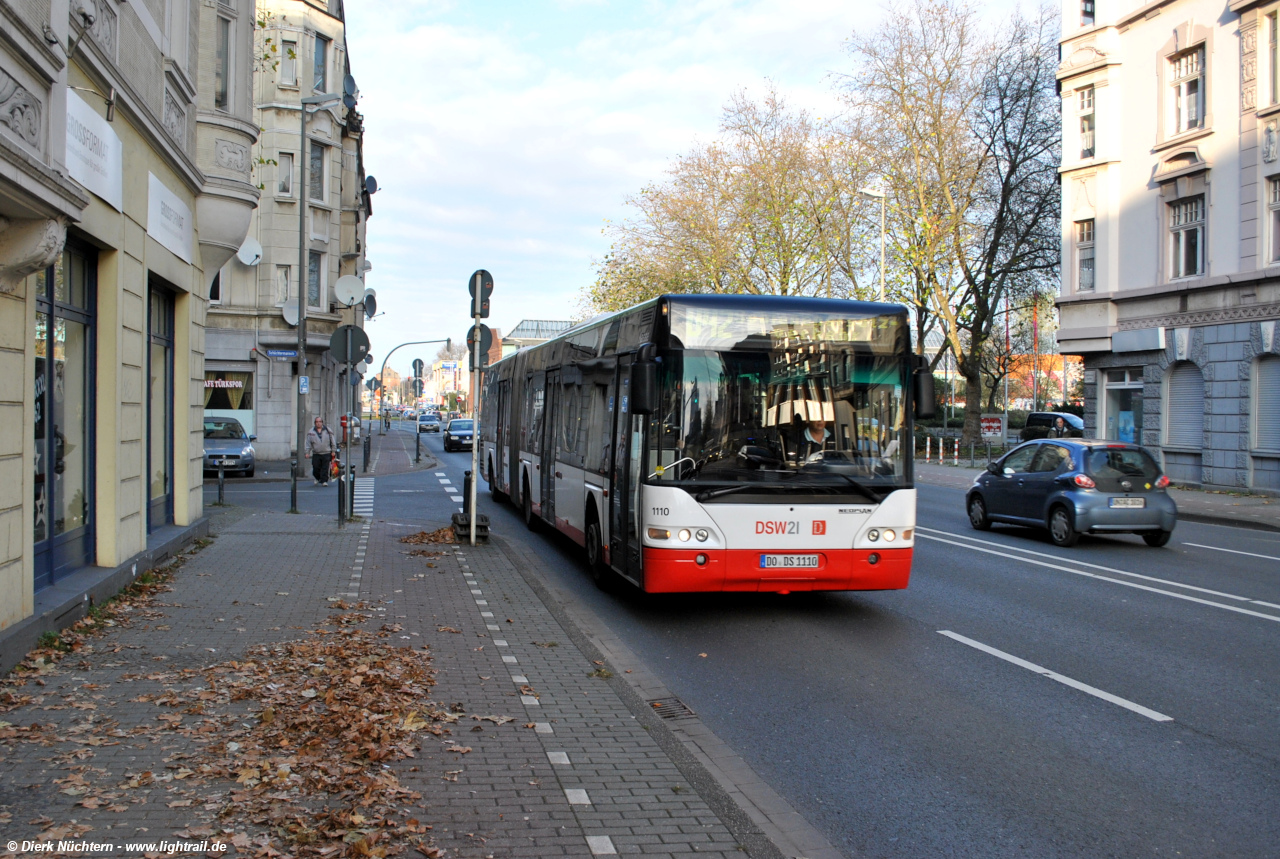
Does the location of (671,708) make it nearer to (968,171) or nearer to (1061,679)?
(1061,679)

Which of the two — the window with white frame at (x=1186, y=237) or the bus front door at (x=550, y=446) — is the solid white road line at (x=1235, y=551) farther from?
the window with white frame at (x=1186, y=237)

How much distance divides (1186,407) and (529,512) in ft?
58.1

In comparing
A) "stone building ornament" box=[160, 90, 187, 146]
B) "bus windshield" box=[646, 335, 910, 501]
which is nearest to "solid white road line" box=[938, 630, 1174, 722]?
"bus windshield" box=[646, 335, 910, 501]

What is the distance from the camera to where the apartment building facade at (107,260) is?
6160mm

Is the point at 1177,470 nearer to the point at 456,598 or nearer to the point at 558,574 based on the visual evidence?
the point at 558,574

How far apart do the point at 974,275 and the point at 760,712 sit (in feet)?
125

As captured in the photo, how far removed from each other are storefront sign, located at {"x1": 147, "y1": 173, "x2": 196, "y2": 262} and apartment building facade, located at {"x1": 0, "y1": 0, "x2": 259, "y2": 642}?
0.03 meters

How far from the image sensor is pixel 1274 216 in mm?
22375

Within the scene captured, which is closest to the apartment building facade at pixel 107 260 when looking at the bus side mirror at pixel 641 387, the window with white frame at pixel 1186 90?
the bus side mirror at pixel 641 387

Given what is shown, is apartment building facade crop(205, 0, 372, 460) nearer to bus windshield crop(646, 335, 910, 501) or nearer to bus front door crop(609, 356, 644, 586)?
bus front door crop(609, 356, 644, 586)

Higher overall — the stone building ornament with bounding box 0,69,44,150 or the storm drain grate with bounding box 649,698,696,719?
the stone building ornament with bounding box 0,69,44,150

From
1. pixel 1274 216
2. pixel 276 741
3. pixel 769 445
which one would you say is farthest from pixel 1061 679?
pixel 1274 216

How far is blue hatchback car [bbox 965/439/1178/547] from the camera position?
1407 centimetres

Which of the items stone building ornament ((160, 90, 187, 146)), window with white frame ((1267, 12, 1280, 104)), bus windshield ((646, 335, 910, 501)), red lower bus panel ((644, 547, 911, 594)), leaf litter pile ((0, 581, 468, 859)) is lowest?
leaf litter pile ((0, 581, 468, 859))
